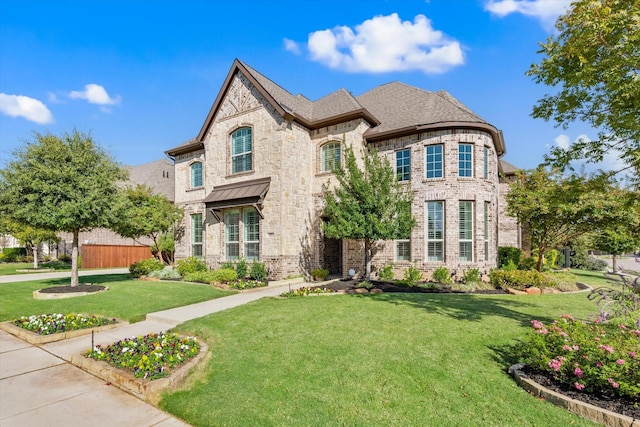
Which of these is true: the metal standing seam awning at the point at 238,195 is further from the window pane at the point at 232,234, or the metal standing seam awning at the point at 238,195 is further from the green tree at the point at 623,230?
the green tree at the point at 623,230

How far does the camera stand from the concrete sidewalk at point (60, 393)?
4066 millimetres

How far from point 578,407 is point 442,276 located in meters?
10.2

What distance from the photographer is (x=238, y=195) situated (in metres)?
16.4

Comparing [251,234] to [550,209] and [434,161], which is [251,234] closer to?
[434,161]

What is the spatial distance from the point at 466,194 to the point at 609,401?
11.3m

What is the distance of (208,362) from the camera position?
5613mm

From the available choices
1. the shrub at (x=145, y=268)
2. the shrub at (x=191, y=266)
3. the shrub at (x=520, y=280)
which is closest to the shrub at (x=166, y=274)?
the shrub at (x=191, y=266)

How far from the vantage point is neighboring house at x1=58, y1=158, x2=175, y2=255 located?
29.0m

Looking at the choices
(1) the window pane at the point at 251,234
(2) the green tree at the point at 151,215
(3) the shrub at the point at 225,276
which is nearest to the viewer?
(3) the shrub at the point at 225,276

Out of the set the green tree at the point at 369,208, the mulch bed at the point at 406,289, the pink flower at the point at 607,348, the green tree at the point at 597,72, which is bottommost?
the mulch bed at the point at 406,289

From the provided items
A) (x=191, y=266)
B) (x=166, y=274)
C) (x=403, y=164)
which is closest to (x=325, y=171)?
(x=403, y=164)

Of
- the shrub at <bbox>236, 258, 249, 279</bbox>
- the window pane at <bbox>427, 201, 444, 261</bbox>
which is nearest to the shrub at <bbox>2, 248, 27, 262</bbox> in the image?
the shrub at <bbox>236, 258, 249, 279</bbox>

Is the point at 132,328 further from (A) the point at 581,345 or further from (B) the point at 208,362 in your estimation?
(A) the point at 581,345

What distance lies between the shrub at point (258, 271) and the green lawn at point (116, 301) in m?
Answer: 2.20
